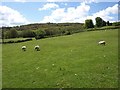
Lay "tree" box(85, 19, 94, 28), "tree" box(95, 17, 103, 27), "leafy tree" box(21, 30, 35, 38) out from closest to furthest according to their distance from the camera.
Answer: "leafy tree" box(21, 30, 35, 38), "tree" box(95, 17, 103, 27), "tree" box(85, 19, 94, 28)

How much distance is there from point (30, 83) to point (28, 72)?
4.92 metres

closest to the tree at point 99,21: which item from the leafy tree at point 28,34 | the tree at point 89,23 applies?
the tree at point 89,23

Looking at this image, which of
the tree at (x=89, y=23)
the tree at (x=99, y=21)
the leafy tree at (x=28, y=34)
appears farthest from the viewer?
the tree at (x=89, y=23)

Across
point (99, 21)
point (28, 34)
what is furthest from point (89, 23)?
point (28, 34)

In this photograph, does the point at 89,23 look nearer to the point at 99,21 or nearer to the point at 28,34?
the point at 99,21

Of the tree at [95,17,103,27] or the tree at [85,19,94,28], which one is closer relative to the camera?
the tree at [95,17,103,27]

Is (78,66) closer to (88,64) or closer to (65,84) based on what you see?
(88,64)

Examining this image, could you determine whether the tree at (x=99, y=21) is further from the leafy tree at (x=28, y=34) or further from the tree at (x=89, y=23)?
the leafy tree at (x=28, y=34)

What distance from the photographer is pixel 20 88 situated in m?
19.1

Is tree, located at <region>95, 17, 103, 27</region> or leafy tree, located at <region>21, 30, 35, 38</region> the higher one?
tree, located at <region>95, 17, 103, 27</region>

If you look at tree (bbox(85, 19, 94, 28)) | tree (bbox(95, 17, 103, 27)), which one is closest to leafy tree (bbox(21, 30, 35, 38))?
tree (bbox(85, 19, 94, 28))

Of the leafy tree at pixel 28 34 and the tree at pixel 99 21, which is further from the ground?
the tree at pixel 99 21

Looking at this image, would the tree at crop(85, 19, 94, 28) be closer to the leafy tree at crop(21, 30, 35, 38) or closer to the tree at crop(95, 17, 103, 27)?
the tree at crop(95, 17, 103, 27)

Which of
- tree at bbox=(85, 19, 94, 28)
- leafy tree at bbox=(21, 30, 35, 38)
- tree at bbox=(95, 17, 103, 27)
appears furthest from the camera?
tree at bbox=(85, 19, 94, 28)
